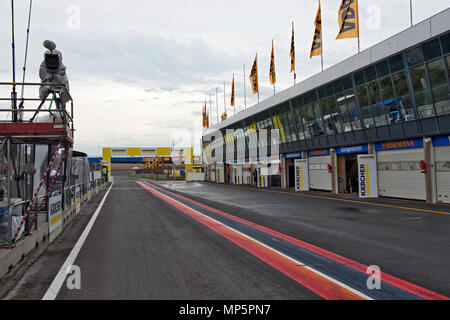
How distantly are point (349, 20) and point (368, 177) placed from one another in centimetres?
1013

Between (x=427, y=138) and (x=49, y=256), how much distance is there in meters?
18.7

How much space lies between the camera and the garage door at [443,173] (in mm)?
17672

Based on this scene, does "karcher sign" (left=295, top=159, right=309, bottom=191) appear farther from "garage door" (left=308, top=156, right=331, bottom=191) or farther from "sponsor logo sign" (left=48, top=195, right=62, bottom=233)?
"sponsor logo sign" (left=48, top=195, right=62, bottom=233)

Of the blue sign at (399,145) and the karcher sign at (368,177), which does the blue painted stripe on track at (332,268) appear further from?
the karcher sign at (368,177)

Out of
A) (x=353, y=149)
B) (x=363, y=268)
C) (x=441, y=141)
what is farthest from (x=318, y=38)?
(x=363, y=268)

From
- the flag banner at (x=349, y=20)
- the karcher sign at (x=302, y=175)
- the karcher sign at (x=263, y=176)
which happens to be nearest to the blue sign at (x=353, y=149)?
the karcher sign at (x=302, y=175)

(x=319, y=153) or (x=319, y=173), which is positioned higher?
(x=319, y=153)

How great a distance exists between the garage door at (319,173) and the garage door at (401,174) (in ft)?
20.0

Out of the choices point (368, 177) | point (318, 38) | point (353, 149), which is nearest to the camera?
point (368, 177)

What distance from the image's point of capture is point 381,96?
2177 centimetres

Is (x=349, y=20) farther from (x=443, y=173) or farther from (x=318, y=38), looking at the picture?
(x=443, y=173)

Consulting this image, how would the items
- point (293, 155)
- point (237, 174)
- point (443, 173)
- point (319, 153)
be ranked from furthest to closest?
point (237, 174), point (293, 155), point (319, 153), point (443, 173)

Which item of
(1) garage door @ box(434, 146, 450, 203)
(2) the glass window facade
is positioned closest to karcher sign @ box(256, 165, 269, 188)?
(2) the glass window facade

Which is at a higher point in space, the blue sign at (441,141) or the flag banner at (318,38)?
the flag banner at (318,38)
